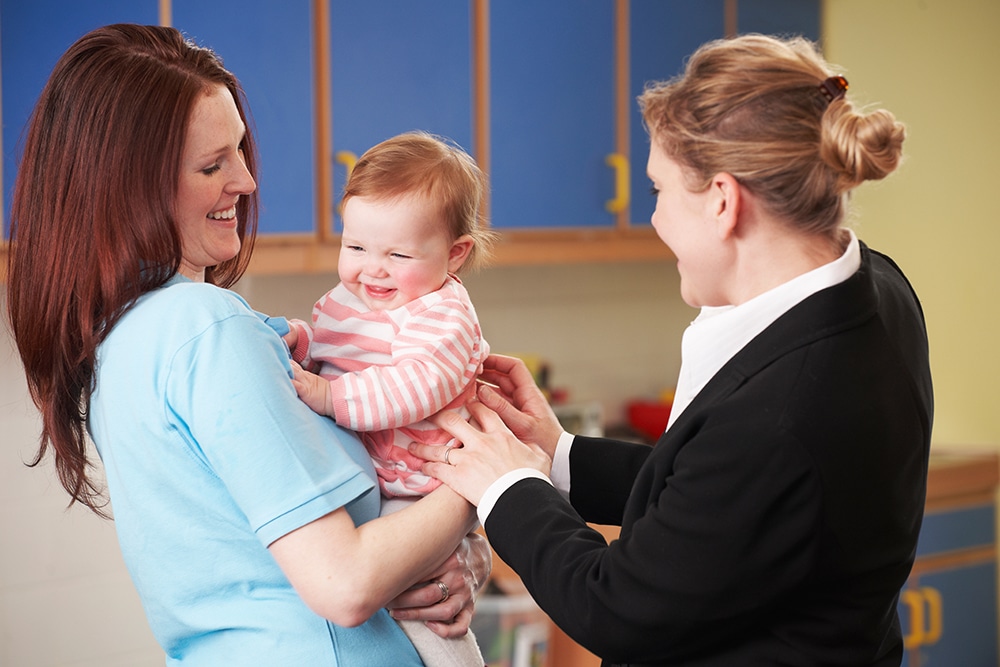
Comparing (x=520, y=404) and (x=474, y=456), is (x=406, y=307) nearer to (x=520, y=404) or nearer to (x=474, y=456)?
(x=474, y=456)

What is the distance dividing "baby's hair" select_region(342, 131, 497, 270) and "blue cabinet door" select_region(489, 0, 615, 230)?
150 cm

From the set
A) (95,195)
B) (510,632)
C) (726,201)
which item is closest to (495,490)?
(726,201)

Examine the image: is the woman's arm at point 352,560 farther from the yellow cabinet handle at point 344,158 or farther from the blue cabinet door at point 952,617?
the blue cabinet door at point 952,617

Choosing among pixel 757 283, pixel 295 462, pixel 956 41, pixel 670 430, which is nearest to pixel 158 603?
pixel 295 462

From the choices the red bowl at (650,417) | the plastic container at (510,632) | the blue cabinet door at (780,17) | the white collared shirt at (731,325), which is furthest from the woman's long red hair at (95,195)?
the blue cabinet door at (780,17)

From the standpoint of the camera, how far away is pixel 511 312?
3.31 m

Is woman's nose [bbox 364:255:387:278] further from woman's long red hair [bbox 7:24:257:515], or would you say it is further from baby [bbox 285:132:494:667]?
woman's long red hair [bbox 7:24:257:515]

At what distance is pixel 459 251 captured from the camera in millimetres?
1384

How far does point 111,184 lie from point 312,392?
1.00 ft

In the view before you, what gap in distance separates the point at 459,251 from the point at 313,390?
30 centimetres

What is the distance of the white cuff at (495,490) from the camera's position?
3.98 feet

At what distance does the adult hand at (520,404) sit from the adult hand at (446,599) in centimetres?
23

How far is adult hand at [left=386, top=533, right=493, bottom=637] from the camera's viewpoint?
4.09 ft

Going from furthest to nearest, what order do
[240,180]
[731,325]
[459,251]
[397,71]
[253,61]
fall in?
[397,71] → [253,61] → [459,251] → [240,180] → [731,325]
